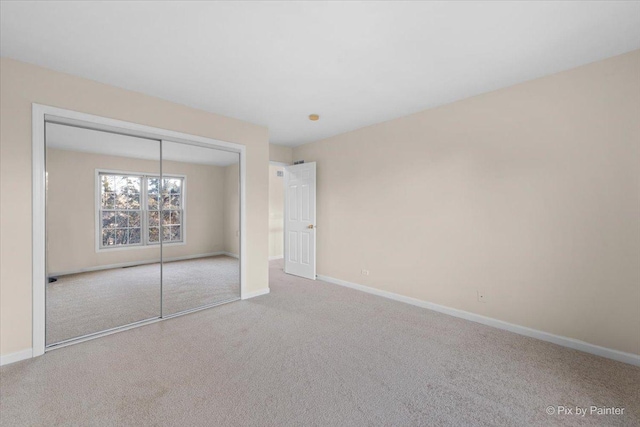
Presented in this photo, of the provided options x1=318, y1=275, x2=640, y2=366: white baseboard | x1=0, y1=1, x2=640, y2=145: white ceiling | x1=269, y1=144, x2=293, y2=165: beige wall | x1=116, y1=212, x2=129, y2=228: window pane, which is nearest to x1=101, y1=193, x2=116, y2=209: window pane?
x1=116, y1=212, x2=129, y2=228: window pane

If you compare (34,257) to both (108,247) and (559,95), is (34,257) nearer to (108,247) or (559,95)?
(108,247)

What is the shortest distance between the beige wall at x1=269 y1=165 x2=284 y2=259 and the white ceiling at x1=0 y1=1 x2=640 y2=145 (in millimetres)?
4098

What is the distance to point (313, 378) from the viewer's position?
217 cm

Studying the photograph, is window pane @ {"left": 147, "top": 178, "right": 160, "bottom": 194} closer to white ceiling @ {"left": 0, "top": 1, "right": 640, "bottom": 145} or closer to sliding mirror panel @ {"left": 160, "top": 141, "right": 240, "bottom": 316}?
sliding mirror panel @ {"left": 160, "top": 141, "right": 240, "bottom": 316}

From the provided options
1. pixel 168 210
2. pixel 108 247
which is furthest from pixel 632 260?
pixel 108 247

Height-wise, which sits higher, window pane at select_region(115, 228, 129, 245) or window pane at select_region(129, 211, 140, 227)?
window pane at select_region(129, 211, 140, 227)

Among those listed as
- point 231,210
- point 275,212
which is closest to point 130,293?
point 231,210

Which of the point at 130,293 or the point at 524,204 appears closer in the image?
the point at 524,204

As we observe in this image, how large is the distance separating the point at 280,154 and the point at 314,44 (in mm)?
3420

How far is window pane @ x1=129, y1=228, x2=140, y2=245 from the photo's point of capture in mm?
3223

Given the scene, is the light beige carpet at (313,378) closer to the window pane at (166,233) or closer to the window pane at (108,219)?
the window pane at (166,233)

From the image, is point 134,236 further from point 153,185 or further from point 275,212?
point 275,212

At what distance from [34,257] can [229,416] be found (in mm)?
2350

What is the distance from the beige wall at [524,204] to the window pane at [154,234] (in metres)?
2.97
